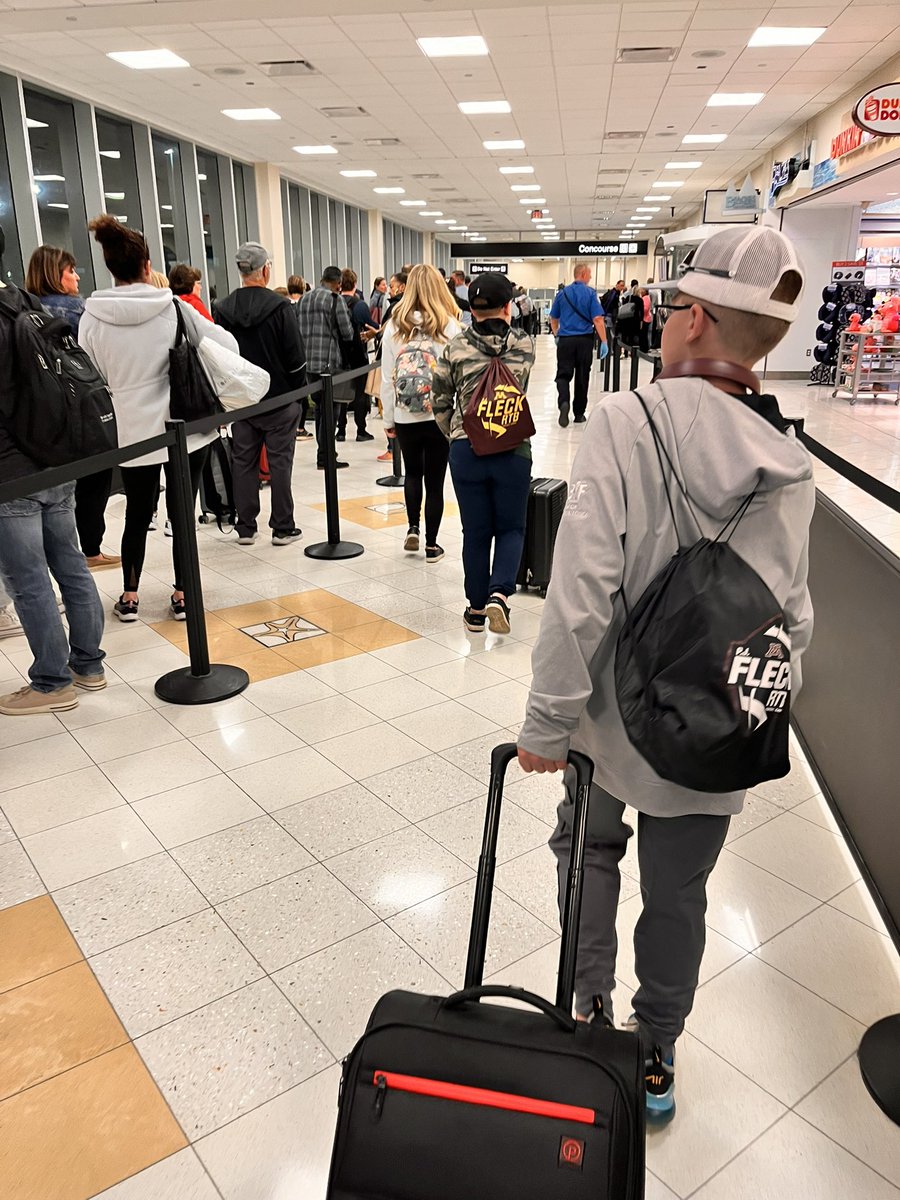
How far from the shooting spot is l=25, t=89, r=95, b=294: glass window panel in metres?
10.7

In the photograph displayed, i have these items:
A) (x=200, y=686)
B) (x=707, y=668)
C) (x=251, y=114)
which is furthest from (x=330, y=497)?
(x=251, y=114)

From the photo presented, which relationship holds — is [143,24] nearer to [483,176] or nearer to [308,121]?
[308,121]

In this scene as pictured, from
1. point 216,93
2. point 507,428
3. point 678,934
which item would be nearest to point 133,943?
point 678,934

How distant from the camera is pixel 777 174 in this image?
49.2 ft

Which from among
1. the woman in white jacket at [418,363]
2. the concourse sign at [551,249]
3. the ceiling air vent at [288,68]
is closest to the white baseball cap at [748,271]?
the woman in white jacket at [418,363]

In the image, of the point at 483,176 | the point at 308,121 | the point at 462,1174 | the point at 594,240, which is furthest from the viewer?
the point at 594,240

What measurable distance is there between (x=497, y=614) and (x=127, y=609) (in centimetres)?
182

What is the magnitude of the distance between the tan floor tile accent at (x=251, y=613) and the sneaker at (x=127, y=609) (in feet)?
1.27

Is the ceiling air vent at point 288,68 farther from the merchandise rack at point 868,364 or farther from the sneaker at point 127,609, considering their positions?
the sneaker at point 127,609

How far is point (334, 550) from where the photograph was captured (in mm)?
5512

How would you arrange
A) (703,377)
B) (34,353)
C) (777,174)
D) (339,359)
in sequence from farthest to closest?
1. (777,174)
2. (339,359)
3. (34,353)
4. (703,377)

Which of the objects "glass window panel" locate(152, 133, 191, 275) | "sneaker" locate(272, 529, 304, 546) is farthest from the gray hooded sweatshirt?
"glass window panel" locate(152, 133, 191, 275)

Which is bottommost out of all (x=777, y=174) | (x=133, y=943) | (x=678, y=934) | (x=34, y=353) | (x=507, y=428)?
(x=133, y=943)

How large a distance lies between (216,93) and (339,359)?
215 inches
